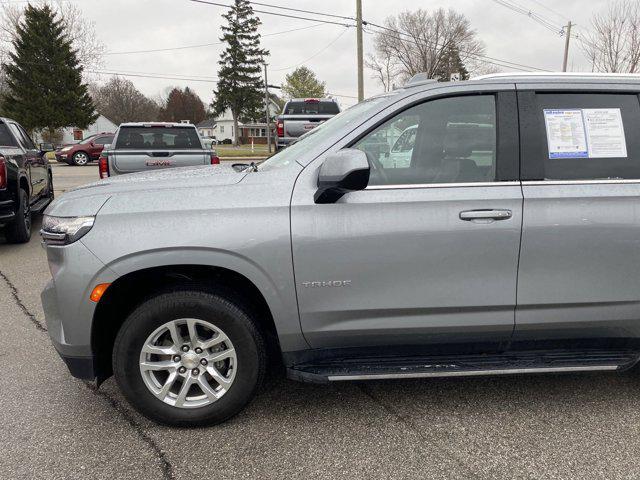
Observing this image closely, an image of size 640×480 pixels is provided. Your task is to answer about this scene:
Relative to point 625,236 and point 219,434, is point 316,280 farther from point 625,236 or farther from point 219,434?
point 625,236

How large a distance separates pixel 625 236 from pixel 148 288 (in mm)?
2602

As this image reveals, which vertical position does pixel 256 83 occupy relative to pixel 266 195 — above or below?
above

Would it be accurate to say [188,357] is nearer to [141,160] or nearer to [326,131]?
[326,131]

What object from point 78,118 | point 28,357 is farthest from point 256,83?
point 28,357

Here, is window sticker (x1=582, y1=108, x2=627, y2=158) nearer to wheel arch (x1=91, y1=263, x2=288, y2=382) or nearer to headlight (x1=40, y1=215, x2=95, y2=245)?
wheel arch (x1=91, y1=263, x2=288, y2=382)

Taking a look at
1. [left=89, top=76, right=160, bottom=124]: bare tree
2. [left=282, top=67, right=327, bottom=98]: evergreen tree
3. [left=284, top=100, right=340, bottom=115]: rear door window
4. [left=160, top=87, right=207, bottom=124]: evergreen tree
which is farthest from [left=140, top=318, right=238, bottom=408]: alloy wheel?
[left=160, top=87, right=207, bottom=124]: evergreen tree

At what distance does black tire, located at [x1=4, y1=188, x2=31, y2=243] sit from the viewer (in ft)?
23.0

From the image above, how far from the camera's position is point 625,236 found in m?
2.70

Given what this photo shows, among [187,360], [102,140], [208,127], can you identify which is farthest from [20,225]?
[208,127]

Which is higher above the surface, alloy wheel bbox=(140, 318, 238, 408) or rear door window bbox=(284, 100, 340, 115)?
rear door window bbox=(284, 100, 340, 115)

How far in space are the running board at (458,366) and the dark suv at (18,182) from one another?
5648 mm

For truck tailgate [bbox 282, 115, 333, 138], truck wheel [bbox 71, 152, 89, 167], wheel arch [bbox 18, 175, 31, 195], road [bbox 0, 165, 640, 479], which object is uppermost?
truck tailgate [bbox 282, 115, 333, 138]

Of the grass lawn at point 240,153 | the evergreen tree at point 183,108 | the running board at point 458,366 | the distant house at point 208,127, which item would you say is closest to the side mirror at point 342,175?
the running board at point 458,366

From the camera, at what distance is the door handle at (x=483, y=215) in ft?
8.64
